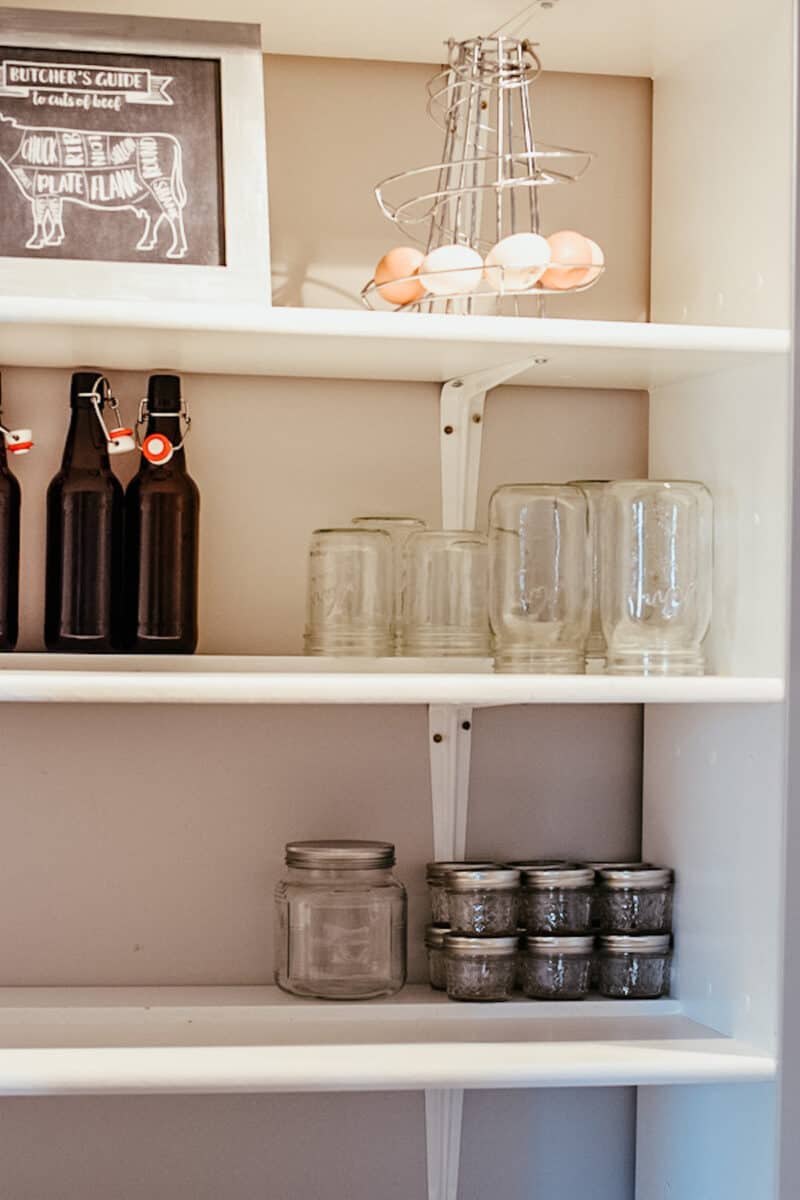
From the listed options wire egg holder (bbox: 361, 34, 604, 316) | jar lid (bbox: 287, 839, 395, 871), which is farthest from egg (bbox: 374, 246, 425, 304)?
jar lid (bbox: 287, 839, 395, 871)

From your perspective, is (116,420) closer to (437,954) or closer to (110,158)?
(110,158)

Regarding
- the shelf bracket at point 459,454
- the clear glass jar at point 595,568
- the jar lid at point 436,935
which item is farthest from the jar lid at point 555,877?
the shelf bracket at point 459,454

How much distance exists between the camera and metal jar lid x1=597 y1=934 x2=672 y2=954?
5.62ft

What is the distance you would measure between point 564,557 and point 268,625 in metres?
0.37

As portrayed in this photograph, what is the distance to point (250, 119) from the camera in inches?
62.6

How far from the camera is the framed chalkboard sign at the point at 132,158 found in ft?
5.05

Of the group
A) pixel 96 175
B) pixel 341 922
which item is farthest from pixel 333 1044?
pixel 96 175

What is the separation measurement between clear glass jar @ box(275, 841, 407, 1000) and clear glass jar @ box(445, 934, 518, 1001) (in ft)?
0.22

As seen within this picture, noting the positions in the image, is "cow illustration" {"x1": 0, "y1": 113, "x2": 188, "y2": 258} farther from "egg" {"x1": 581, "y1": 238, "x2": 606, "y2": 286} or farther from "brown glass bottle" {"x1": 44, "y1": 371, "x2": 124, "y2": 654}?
"egg" {"x1": 581, "y1": 238, "x2": 606, "y2": 286}

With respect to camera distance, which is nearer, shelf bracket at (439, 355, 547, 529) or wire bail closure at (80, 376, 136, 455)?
wire bail closure at (80, 376, 136, 455)

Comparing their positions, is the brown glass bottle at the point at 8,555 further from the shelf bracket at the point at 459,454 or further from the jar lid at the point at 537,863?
the jar lid at the point at 537,863

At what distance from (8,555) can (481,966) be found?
67 cm

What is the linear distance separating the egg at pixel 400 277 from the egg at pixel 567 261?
0.14m

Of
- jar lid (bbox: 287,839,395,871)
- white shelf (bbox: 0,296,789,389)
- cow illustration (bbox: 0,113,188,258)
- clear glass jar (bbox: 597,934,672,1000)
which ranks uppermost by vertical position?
cow illustration (bbox: 0,113,188,258)
